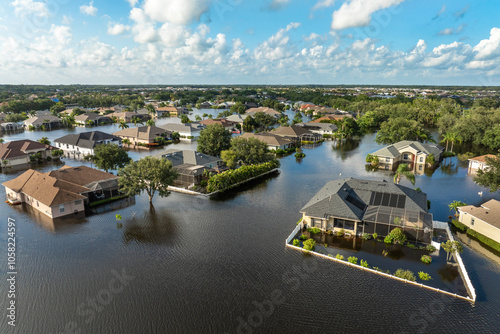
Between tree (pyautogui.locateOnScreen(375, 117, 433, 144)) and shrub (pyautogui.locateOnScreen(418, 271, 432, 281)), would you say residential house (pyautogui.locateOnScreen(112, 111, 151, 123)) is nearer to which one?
tree (pyautogui.locateOnScreen(375, 117, 433, 144))

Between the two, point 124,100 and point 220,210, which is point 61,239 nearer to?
point 220,210

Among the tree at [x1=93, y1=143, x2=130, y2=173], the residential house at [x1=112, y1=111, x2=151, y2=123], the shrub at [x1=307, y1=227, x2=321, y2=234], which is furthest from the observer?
the residential house at [x1=112, y1=111, x2=151, y2=123]

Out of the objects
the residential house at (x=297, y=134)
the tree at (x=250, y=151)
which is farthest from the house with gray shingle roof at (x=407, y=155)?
the residential house at (x=297, y=134)

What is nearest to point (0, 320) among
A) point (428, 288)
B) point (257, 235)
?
point (257, 235)

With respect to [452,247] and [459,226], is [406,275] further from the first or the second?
[459,226]

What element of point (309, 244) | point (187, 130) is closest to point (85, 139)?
point (187, 130)

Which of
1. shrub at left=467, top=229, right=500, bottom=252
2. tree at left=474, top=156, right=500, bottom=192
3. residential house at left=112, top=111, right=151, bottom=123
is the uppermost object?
tree at left=474, top=156, right=500, bottom=192

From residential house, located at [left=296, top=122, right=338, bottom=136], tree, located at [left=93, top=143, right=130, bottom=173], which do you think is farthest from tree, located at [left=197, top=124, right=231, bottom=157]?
residential house, located at [left=296, top=122, right=338, bottom=136]
